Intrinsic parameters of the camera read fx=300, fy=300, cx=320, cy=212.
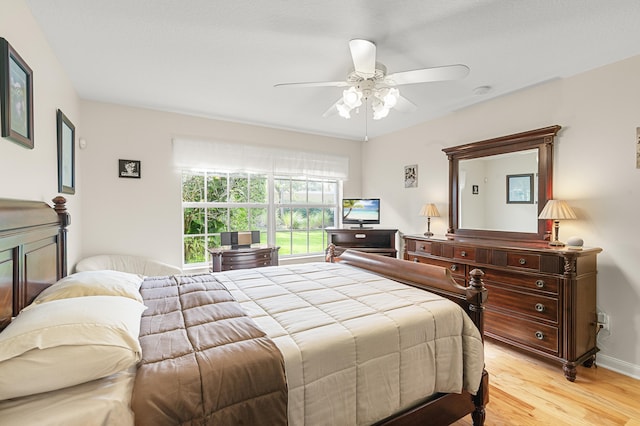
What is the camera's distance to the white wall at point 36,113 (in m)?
1.51

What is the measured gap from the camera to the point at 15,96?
5.07ft

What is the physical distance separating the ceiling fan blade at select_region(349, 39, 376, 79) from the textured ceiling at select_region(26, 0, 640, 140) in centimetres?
18

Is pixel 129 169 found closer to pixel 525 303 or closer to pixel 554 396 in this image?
pixel 525 303

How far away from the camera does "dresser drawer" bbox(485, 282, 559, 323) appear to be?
2.37 m

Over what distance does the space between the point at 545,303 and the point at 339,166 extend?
3179 millimetres

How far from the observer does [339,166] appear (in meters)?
4.79

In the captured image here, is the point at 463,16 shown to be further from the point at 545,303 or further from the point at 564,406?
the point at 564,406

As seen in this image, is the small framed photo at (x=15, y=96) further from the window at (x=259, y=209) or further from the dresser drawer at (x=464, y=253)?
the dresser drawer at (x=464, y=253)

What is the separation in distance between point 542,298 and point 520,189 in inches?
42.7

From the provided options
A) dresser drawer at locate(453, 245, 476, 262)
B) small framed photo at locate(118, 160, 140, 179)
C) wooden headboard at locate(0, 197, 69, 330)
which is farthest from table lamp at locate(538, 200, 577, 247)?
small framed photo at locate(118, 160, 140, 179)

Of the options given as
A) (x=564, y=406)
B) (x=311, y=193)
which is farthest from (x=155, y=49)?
(x=564, y=406)

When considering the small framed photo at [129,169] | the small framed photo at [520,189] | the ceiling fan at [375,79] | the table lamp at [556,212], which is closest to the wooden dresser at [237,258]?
the small framed photo at [129,169]

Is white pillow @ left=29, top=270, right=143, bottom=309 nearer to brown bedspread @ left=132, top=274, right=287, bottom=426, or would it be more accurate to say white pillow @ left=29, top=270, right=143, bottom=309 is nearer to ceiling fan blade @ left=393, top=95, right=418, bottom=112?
brown bedspread @ left=132, top=274, right=287, bottom=426

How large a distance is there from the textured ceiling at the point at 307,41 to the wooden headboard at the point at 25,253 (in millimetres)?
1220
